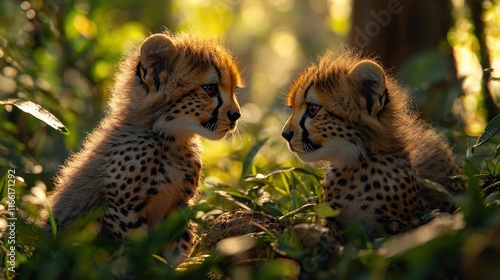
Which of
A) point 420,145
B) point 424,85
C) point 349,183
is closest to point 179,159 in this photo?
point 349,183

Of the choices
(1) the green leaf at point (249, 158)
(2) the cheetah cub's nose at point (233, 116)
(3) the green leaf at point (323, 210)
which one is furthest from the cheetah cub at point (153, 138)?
(3) the green leaf at point (323, 210)

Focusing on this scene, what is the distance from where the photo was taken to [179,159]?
4062mm

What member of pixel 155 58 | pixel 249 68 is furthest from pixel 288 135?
pixel 249 68

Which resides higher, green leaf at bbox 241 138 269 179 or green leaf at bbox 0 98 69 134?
green leaf at bbox 0 98 69 134

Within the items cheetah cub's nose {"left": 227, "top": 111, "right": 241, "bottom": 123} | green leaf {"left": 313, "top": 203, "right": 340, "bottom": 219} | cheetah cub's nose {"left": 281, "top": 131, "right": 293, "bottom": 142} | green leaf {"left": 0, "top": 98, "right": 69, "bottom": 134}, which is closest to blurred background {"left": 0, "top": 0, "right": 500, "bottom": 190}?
cheetah cub's nose {"left": 227, "top": 111, "right": 241, "bottom": 123}

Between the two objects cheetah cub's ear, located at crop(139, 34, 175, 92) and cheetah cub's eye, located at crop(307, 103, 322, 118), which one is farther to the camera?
cheetah cub's ear, located at crop(139, 34, 175, 92)

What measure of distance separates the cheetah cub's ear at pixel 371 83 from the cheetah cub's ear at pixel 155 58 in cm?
92

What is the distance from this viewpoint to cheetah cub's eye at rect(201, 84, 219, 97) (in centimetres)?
409

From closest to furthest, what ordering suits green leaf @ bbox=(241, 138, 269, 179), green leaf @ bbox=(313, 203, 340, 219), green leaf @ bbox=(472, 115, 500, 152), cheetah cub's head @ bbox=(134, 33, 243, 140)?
green leaf @ bbox=(313, 203, 340, 219), green leaf @ bbox=(472, 115, 500, 152), cheetah cub's head @ bbox=(134, 33, 243, 140), green leaf @ bbox=(241, 138, 269, 179)

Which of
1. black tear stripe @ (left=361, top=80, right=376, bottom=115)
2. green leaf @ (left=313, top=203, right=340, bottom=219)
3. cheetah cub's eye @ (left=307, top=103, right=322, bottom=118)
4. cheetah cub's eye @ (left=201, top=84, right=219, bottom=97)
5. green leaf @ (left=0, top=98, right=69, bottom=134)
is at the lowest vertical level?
green leaf @ (left=313, top=203, right=340, bottom=219)

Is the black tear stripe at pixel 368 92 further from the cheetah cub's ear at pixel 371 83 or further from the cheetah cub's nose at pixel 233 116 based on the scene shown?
the cheetah cub's nose at pixel 233 116

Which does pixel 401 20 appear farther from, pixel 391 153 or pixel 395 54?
pixel 391 153

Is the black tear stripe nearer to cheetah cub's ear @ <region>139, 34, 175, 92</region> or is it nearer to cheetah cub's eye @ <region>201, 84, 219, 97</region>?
cheetah cub's eye @ <region>201, 84, 219, 97</region>

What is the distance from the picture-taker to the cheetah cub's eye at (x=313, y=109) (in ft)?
12.6
